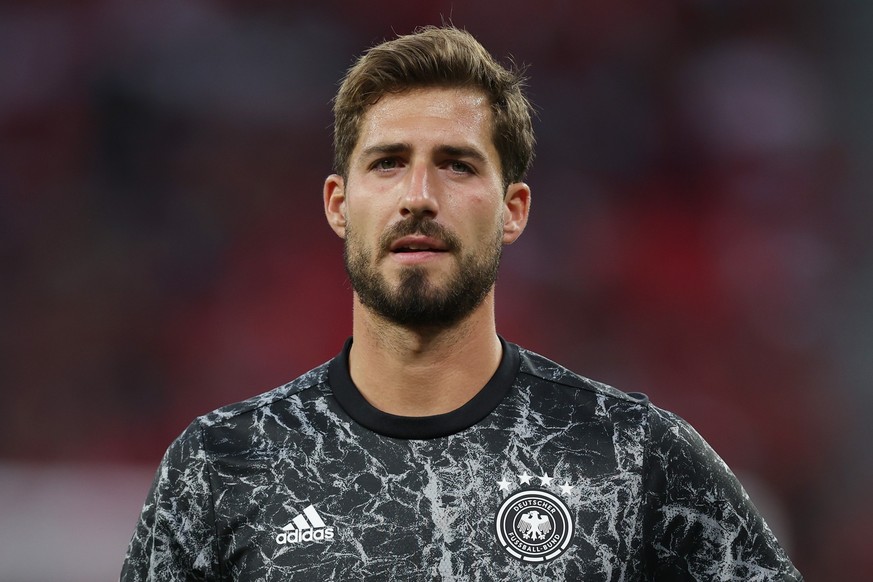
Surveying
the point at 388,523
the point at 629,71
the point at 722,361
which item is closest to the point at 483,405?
the point at 388,523

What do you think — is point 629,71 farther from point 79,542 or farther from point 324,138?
point 79,542

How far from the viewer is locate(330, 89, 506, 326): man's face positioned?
8.10 feet

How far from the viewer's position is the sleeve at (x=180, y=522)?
2.47 meters

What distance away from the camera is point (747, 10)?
732 centimetres

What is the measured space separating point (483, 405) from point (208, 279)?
15.5 ft

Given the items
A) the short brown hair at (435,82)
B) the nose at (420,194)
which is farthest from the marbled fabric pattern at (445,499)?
the short brown hair at (435,82)

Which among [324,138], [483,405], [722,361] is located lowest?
[483,405]

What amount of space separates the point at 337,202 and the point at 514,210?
1.48 ft

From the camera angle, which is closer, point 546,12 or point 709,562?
point 709,562

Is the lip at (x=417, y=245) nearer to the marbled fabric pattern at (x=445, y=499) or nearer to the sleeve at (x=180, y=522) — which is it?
the marbled fabric pattern at (x=445, y=499)

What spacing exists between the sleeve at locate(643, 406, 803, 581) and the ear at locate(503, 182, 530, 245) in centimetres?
61

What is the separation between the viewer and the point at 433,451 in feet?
8.20

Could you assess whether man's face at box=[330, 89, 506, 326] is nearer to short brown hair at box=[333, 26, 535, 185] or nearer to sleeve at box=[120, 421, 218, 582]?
short brown hair at box=[333, 26, 535, 185]

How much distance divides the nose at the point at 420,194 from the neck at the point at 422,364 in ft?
0.89
